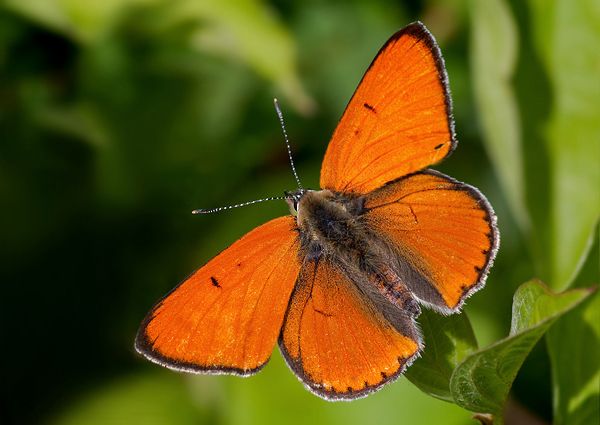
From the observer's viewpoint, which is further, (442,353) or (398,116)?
(398,116)

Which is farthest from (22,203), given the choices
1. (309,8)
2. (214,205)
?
(309,8)

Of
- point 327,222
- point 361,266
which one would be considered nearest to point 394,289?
point 361,266

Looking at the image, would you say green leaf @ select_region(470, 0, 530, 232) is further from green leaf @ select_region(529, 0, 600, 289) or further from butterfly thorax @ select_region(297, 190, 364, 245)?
butterfly thorax @ select_region(297, 190, 364, 245)

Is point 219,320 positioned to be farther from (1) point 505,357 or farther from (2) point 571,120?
(2) point 571,120

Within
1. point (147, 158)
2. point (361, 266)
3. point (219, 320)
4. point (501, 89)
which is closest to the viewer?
point (219, 320)

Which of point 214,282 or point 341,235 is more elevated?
point 214,282

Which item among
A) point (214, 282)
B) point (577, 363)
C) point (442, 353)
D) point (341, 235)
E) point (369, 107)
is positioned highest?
point (369, 107)

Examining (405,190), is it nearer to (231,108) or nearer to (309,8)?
(231,108)

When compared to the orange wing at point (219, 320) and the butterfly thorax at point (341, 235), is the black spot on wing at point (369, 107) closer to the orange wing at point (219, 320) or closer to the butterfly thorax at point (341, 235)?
the butterfly thorax at point (341, 235)

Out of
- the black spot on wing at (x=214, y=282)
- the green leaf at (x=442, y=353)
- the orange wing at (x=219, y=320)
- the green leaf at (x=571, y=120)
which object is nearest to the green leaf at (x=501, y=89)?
the green leaf at (x=571, y=120)
